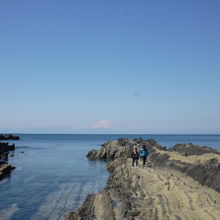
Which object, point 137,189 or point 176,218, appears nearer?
point 176,218

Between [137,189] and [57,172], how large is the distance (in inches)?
1087

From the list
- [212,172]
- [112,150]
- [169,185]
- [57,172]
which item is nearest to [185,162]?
[212,172]

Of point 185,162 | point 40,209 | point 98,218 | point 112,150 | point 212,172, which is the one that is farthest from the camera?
point 112,150

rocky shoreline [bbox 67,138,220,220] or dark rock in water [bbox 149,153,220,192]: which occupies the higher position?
dark rock in water [bbox 149,153,220,192]

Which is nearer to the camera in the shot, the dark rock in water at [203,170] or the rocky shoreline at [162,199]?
the rocky shoreline at [162,199]

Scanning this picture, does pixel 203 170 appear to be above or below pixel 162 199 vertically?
above

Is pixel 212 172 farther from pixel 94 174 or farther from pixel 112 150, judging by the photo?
pixel 112 150

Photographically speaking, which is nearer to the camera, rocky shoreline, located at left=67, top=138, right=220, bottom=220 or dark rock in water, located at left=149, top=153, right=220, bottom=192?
rocky shoreline, located at left=67, top=138, right=220, bottom=220

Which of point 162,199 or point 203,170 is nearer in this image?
point 162,199

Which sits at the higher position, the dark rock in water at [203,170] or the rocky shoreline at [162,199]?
the dark rock in water at [203,170]

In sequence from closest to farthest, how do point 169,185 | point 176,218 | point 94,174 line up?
1. point 176,218
2. point 169,185
3. point 94,174

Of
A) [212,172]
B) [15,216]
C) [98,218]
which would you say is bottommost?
[15,216]

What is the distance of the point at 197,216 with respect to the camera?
13758 millimetres

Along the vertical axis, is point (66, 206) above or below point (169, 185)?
below
